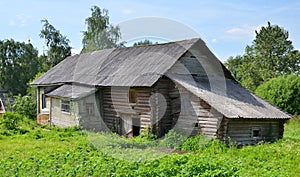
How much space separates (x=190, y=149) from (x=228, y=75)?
7532 mm

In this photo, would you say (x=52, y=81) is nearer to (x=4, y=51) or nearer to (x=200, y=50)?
(x=200, y=50)

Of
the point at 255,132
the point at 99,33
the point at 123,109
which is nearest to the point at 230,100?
the point at 255,132

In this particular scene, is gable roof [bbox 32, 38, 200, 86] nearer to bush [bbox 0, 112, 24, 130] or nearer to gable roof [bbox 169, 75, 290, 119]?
gable roof [bbox 169, 75, 290, 119]

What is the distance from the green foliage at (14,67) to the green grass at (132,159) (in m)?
30.5

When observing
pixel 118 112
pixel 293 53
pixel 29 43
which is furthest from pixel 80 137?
pixel 29 43

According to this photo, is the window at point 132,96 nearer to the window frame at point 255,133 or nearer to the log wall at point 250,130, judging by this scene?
the log wall at point 250,130

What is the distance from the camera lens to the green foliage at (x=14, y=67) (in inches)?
1842

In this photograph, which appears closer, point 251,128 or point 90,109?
point 251,128

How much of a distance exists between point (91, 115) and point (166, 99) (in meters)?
4.94

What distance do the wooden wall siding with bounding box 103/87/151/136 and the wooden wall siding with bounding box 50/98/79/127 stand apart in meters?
1.70

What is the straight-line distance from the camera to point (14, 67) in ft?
155

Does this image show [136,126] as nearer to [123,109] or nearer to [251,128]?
[123,109]

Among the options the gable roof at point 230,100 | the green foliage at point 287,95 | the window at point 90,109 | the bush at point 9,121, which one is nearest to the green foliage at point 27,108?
the bush at point 9,121

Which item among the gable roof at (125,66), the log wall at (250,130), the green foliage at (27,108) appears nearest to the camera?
the log wall at (250,130)
